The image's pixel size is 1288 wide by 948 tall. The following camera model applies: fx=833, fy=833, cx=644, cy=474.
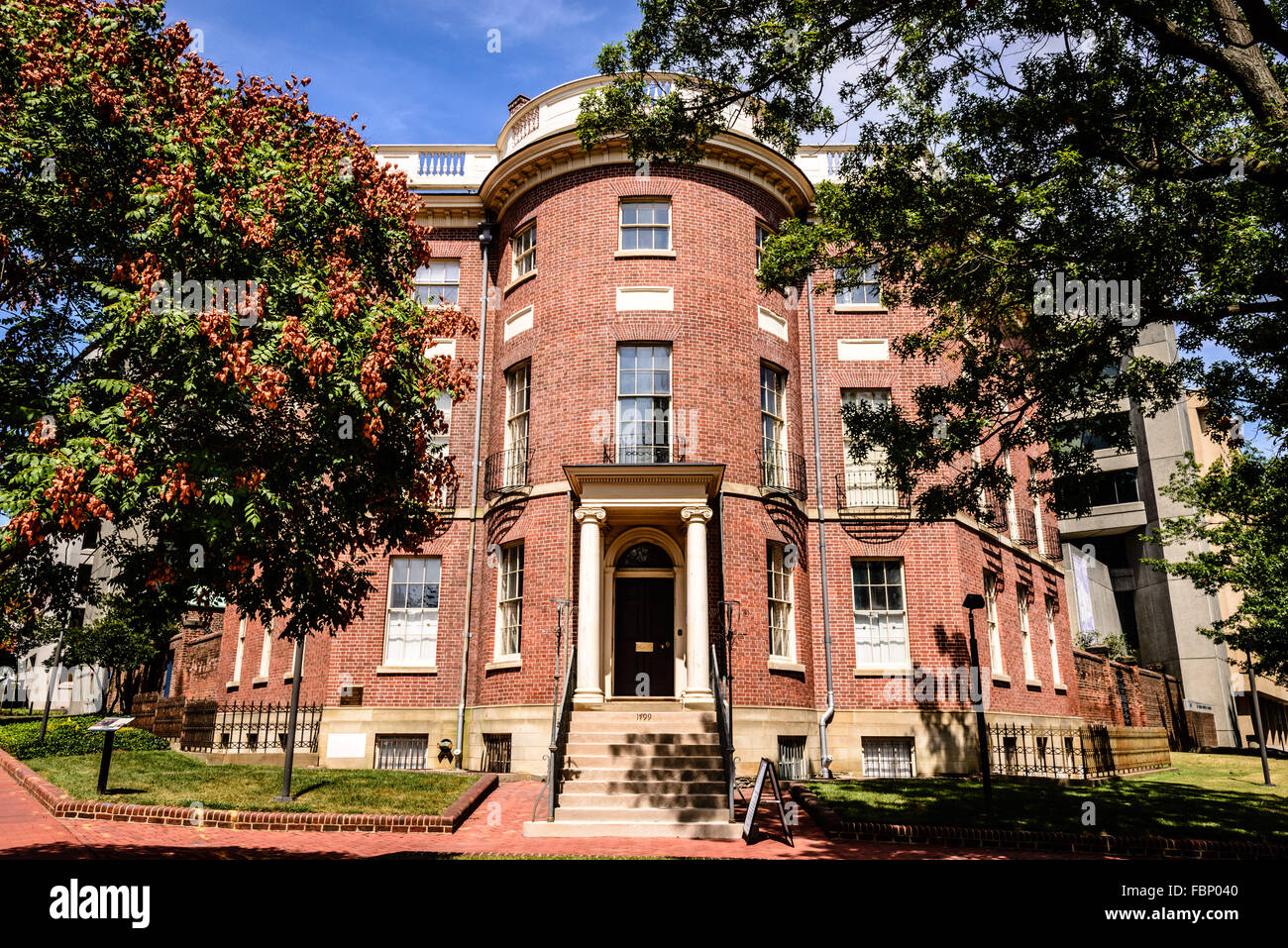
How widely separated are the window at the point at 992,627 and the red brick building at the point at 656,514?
102 millimetres

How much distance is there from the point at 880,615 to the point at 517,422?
31.5 feet

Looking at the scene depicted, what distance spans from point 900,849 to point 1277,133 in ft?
29.8

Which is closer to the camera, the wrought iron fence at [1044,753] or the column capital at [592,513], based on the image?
the column capital at [592,513]

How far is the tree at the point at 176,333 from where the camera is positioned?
6.28 metres

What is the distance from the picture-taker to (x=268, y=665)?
2180cm

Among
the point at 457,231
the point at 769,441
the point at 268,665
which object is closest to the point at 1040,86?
the point at 769,441

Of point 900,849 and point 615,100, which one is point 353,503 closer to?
point 615,100

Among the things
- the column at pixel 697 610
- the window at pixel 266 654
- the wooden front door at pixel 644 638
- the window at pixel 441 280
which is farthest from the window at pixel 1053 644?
the window at pixel 266 654

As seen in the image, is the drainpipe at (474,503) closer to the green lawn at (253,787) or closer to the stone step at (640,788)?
the green lawn at (253,787)

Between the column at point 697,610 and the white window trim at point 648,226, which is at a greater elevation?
the white window trim at point 648,226

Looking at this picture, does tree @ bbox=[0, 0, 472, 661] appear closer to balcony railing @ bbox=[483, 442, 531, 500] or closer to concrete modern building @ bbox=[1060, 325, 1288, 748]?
balcony railing @ bbox=[483, 442, 531, 500]

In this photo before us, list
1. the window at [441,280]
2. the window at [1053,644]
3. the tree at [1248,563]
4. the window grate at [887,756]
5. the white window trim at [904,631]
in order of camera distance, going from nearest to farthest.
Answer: the window grate at [887,756], the white window trim at [904,631], the window at [441,280], the tree at [1248,563], the window at [1053,644]

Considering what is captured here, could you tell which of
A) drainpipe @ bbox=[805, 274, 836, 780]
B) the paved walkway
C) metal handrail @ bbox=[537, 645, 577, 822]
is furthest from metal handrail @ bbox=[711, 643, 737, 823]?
drainpipe @ bbox=[805, 274, 836, 780]

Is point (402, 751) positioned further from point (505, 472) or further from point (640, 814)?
point (640, 814)
